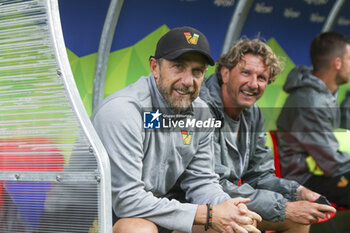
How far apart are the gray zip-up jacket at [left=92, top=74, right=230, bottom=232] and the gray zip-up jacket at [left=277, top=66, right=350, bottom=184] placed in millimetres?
1302

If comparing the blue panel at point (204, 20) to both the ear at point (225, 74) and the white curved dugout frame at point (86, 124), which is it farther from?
the white curved dugout frame at point (86, 124)

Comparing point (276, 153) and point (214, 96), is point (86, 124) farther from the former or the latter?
point (276, 153)

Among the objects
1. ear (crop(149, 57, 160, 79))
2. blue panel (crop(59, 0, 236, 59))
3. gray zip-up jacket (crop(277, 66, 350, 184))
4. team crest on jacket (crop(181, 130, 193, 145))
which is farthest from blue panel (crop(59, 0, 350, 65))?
team crest on jacket (crop(181, 130, 193, 145))

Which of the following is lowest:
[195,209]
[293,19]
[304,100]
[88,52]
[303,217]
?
[303,217]

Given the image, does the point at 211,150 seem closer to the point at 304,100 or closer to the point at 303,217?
the point at 303,217

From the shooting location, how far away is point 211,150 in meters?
2.91

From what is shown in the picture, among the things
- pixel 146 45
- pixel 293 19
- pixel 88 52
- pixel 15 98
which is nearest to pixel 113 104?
pixel 15 98

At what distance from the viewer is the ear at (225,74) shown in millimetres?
3420

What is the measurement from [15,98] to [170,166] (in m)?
0.87

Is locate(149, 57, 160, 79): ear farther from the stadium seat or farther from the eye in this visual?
the stadium seat

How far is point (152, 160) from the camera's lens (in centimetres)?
255

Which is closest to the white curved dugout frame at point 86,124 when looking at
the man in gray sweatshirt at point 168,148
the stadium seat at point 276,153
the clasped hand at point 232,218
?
the man in gray sweatshirt at point 168,148

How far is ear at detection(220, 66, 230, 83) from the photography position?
342cm

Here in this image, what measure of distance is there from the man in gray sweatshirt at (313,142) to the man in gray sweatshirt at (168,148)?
1301 millimetres
